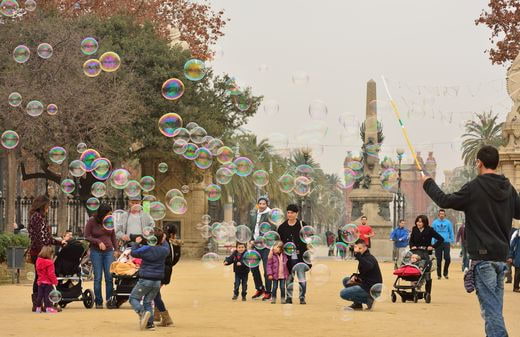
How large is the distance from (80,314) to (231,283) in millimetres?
9861

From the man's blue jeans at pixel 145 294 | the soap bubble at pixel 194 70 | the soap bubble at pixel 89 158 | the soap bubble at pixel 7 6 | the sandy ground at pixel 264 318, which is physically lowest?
the sandy ground at pixel 264 318

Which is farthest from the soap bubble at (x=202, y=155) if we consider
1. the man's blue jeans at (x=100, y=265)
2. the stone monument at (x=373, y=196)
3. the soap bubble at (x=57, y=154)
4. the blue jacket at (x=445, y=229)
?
the stone monument at (x=373, y=196)

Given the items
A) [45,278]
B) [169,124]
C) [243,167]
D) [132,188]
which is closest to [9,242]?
[132,188]

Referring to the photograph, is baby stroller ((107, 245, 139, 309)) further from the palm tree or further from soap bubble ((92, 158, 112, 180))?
the palm tree

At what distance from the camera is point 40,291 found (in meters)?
16.6

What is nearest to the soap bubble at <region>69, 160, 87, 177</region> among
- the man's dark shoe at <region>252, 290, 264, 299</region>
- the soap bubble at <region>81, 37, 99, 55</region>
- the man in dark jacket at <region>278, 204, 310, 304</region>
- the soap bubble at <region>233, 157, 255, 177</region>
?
the soap bubble at <region>81, 37, 99, 55</region>

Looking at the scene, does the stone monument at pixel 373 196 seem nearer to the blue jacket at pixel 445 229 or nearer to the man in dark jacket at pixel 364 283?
the blue jacket at pixel 445 229

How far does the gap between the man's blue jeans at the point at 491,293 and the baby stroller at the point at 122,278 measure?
355 inches

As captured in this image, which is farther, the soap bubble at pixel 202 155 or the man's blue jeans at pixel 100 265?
the soap bubble at pixel 202 155

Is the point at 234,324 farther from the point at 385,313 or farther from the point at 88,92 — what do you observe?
the point at 88,92

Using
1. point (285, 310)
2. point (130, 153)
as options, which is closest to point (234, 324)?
point (285, 310)

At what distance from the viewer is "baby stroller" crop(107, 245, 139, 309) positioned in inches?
681

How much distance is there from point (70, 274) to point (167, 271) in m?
3.02

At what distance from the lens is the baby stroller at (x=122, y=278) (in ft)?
56.7
